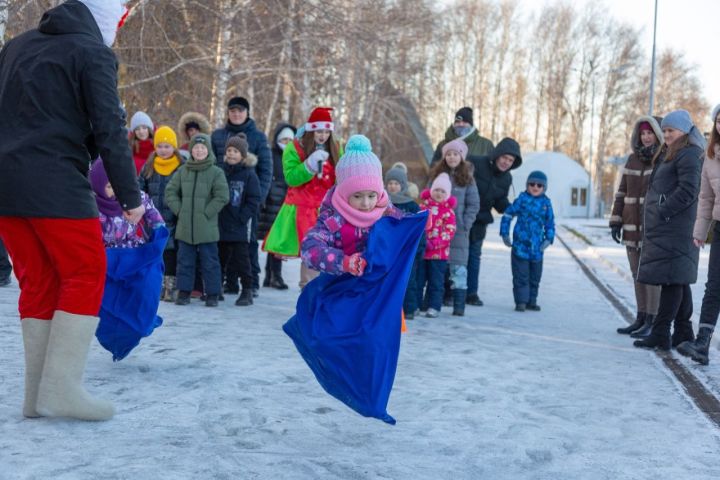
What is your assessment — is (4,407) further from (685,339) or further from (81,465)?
(685,339)

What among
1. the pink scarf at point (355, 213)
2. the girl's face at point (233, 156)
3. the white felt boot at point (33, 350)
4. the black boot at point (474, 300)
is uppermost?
the girl's face at point (233, 156)

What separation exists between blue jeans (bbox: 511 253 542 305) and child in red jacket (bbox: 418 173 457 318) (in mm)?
1045

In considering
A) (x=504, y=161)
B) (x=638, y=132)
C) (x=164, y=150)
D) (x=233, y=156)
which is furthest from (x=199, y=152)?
→ (x=638, y=132)

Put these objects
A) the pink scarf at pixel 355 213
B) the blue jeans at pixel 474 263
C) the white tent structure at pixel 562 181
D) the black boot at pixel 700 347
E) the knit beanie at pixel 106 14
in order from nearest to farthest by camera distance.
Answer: the knit beanie at pixel 106 14 → the pink scarf at pixel 355 213 → the black boot at pixel 700 347 → the blue jeans at pixel 474 263 → the white tent structure at pixel 562 181

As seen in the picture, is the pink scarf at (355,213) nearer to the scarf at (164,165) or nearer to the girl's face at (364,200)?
the girl's face at (364,200)

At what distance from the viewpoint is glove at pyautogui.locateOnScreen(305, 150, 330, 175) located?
25.8ft

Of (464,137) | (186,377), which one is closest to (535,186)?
(464,137)

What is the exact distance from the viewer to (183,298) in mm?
8109

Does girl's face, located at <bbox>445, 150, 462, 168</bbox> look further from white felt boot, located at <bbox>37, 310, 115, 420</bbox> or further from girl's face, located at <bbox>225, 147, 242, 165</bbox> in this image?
white felt boot, located at <bbox>37, 310, 115, 420</bbox>

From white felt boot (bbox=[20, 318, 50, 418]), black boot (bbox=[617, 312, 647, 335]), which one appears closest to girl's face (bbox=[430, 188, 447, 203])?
black boot (bbox=[617, 312, 647, 335])

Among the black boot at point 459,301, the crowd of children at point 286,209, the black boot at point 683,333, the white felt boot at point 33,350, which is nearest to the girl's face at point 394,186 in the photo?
the crowd of children at point 286,209

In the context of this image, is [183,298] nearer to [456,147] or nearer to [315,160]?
[315,160]

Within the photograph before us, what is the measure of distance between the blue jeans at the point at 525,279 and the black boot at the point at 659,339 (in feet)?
7.57

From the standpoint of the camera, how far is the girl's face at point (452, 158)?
8586 mm
